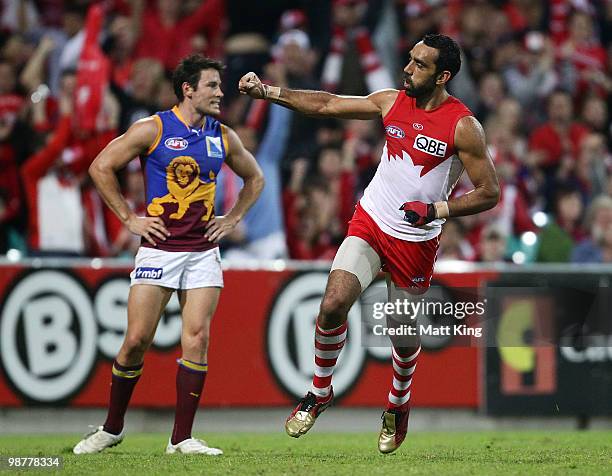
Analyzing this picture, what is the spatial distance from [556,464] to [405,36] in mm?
9245

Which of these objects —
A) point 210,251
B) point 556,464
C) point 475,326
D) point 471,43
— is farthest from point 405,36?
point 556,464

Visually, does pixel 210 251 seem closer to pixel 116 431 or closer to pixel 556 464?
pixel 116 431

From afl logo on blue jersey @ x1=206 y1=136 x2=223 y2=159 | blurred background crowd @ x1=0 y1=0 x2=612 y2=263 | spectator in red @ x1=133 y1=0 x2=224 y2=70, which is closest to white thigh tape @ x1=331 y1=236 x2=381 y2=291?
afl logo on blue jersey @ x1=206 y1=136 x2=223 y2=159

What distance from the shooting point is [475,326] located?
12109mm

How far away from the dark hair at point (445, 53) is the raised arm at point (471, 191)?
389 millimetres

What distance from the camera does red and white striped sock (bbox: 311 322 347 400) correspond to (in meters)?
8.55

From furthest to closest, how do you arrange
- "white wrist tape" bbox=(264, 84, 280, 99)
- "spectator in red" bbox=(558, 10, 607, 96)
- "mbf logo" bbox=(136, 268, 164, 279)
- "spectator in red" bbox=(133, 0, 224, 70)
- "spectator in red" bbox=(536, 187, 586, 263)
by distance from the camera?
"spectator in red" bbox=(558, 10, 607, 96) → "spectator in red" bbox=(133, 0, 224, 70) → "spectator in red" bbox=(536, 187, 586, 263) → "mbf logo" bbox=(136, 268, 164, 279) → "white wrist tape" bbox=(264, 84, 280, 99)

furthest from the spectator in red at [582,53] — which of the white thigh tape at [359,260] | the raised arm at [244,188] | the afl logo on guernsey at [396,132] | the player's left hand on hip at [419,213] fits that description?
the player's left hand on hip at [419,213]

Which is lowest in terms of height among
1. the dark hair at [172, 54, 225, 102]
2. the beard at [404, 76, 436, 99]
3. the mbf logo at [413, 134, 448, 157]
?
the mbf logo at [413, 134, 448, 157]

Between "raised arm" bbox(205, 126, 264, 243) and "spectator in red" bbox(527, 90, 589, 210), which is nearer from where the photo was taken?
"raised arm" bbox(205, 126, 264, 243)

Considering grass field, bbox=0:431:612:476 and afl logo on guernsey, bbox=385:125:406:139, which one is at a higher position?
afl logo on guernsey, bbox=385:125:406:139

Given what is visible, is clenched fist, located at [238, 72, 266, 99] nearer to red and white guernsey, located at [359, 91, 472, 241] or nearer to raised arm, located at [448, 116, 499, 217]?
red and white guernsey, located at [359, 91, 472, 241]

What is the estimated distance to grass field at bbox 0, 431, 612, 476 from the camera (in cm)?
773

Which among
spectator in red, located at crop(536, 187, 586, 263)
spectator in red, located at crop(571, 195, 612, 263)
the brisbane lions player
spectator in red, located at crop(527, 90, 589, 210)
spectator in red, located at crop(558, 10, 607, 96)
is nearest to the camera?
the brisbane lions player
